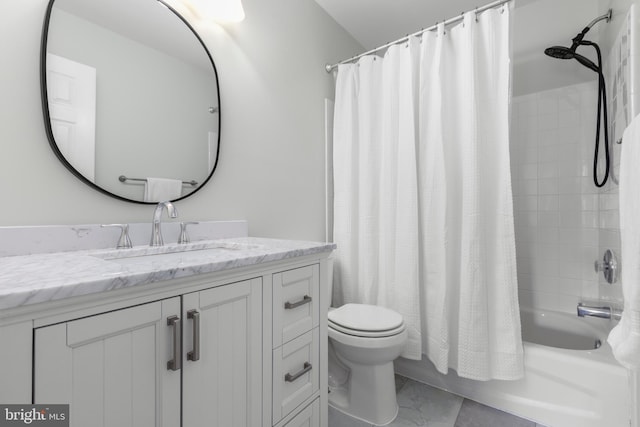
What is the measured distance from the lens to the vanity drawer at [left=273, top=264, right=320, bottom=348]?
1.01 meters

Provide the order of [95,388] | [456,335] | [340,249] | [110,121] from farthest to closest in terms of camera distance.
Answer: [340,249]
[456,335]
[110,121]
[95,388]

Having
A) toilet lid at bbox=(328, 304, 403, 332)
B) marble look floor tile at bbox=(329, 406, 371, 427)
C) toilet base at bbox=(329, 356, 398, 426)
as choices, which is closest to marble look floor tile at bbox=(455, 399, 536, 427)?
toilet base at bbox=(329, 356, 398, 426)

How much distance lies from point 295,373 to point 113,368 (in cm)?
61

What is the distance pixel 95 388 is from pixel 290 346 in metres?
0.57

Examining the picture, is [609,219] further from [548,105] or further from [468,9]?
[468,9]

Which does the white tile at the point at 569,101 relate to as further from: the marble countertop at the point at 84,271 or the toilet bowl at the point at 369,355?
the marble countertop at the point at 84,271

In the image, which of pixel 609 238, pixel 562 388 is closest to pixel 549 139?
pixel 609 238

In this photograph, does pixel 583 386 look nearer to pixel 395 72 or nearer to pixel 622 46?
pixel 622 46

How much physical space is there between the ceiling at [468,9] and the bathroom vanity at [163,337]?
6.13ft

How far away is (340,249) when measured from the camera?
204 centimetres

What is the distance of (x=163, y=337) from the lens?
72 centimetres

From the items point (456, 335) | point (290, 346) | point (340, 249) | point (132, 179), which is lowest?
point (456, 335)

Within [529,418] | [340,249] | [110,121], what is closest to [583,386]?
[529,418]
